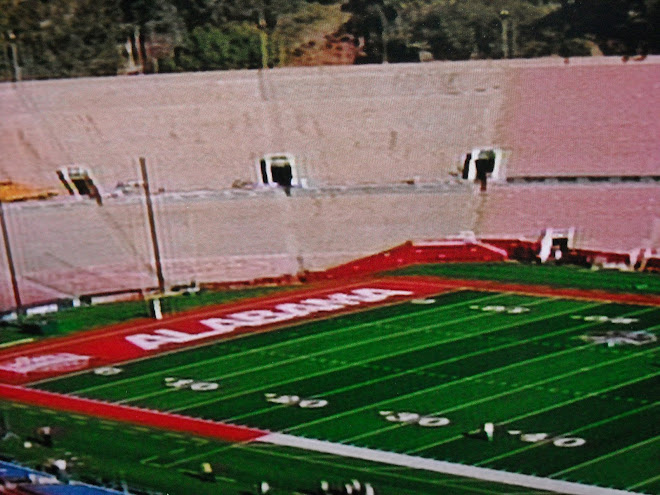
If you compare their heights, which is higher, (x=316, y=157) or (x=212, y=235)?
(x=316, y=157)

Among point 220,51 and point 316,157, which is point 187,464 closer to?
point 316,157

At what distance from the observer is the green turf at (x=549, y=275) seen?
37.7ft

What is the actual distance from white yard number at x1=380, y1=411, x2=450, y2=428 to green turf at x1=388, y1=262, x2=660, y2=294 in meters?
4.68

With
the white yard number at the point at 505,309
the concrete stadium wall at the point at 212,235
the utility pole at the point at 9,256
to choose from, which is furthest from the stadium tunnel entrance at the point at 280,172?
the white yard number at the point at 505,309

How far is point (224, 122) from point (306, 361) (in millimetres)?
8604

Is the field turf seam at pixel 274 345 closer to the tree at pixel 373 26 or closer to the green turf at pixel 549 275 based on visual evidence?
the green turf at pixel 549 275

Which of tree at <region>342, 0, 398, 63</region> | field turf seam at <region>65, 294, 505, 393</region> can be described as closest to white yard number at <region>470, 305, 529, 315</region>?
field turf seam at <region>65, 294, 505, 393</region>

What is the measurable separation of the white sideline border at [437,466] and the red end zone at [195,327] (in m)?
2.93

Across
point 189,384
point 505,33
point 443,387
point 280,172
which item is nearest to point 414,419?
point 443,387

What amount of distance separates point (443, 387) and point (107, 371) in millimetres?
3292

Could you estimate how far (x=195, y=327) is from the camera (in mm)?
10492

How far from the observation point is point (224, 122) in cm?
1675

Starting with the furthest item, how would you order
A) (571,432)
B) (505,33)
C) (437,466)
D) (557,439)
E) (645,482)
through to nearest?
(505,33)
(571,432)
(557,439)
(437,466)
(645,482)

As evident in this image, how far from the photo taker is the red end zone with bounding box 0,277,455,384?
942cm
